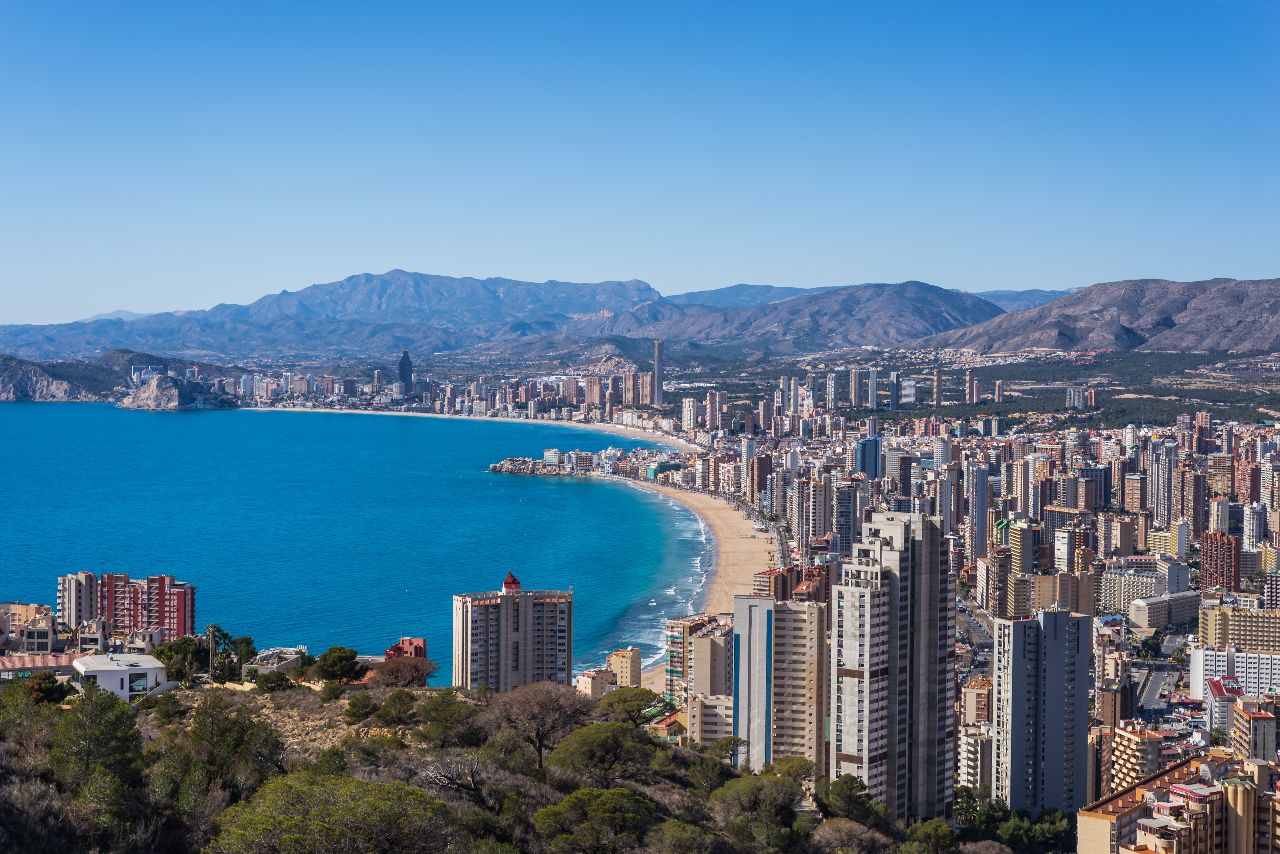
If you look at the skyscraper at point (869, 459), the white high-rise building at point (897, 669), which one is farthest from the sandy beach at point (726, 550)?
the white high-rise building at point (897, 669)

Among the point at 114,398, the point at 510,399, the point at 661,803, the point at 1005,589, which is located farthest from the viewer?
the point at 114,398

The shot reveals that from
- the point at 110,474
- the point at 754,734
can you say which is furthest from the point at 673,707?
the point at 110,474

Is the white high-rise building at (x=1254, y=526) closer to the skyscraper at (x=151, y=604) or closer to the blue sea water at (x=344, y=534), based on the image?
the blue sea water at (x=344, y=534)

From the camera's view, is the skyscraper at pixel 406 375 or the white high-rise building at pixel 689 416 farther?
the skyscraper at pixel 406 375

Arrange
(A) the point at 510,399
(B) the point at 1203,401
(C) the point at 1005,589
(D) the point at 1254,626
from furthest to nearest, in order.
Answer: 1. (A) the point at 510,399
2. (B) the point at 1203,401
3. (C) the point at 1005,589
4. (D) the point at 1254,626

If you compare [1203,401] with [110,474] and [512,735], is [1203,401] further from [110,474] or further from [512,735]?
[512,735]

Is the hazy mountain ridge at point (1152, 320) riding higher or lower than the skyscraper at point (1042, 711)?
higher

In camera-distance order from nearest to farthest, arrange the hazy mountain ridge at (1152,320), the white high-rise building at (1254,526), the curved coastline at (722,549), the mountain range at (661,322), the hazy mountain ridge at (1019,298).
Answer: the curved coastline at (722,549) → the white high-rise building at (1254,526) → the hazy mountain ridge at (1152,320) → the mountain range at (661,322) → the hazy mountain ridge at (1019,298)
